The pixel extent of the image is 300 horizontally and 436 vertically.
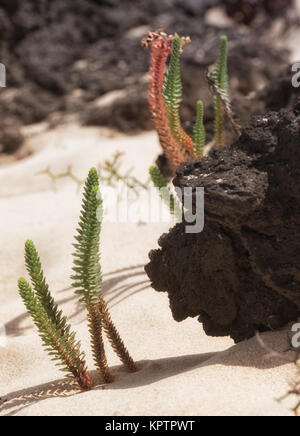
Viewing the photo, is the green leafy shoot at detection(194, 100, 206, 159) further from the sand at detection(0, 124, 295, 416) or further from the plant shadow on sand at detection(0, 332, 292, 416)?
the plant shadow on sand at detection(0, 332, 292, 416)

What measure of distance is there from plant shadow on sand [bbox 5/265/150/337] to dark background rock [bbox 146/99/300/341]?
0.72 meters

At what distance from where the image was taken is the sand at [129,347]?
1.56 m

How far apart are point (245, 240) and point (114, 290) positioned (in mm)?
1041

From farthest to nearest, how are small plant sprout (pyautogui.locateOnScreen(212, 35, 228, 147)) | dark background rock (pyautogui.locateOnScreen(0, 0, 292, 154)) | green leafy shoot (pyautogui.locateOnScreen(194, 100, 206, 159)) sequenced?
dark background rock (pyautogui.locateOnScreen(0, 0, 292, 154)) < small plant sprout (pyautogui.locateOnScreen(212, 35, 228, 147)) < green leafy shoot (pyautogui.locateOnScreen(194, 100, 206, 159))

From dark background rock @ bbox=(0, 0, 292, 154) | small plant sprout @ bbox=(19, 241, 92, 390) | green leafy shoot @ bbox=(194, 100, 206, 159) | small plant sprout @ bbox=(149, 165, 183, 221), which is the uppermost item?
dark background rock @ bbox=(0, 0, 292, 154)

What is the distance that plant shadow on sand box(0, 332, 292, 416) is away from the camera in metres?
1.71

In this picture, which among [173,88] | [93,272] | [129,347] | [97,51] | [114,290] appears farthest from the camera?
[97,51]

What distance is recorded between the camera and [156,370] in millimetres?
1916

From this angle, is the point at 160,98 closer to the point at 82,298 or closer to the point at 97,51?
the point at 82,298

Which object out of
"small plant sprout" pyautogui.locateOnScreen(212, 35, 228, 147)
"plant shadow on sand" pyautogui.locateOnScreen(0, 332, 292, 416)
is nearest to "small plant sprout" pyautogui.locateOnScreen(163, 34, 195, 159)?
"small plant sprout" pyautogui.locateOnScreen(212, 35, 228, 147)

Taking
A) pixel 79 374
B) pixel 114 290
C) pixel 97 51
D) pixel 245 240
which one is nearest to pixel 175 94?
pixel 114 290

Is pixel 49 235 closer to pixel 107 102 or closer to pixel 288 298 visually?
pixel 288 298

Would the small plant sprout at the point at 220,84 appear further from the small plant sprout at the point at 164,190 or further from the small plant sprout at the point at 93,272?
the small plant sprout at the point at 93,272

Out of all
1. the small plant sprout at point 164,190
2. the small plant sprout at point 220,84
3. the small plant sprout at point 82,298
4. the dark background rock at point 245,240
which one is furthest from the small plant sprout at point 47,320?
the small plant sprout at point 220,84
